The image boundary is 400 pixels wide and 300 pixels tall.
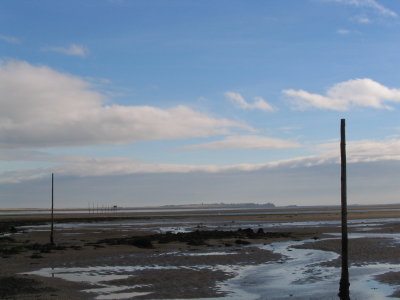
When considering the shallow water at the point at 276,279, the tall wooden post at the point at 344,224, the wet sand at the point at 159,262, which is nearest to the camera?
the tall wooden post at the point at 344,224

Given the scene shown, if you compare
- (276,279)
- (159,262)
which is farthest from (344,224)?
(159,262)

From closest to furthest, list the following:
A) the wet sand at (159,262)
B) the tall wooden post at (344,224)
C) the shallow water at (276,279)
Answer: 1. the tall wooden post at (344,224)
2. the shallow water at (276,279)
3. the wet sand at (159,262)

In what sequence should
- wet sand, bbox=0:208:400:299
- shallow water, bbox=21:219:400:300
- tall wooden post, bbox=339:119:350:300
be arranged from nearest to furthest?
1. tall wooden post, bbox=339:119:350:300
2. shallow water, bbox=21:219:400:300
3. wet sand, bbox=0:208:400:299

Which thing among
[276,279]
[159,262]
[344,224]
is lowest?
[159,262]

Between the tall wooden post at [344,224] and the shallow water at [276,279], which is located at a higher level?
the tall wooden post at [344,224]

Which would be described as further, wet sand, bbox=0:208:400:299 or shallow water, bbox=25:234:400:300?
wet sand, bbox=0:208:400:299

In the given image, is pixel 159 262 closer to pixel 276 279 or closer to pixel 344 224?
pixel 276 279

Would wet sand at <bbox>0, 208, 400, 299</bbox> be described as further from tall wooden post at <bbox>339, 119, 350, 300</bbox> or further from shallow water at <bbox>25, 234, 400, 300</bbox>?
tall wooden post at <bbox>339, 119, 350, 300</bbox>

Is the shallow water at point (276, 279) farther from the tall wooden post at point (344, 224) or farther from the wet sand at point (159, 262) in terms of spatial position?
the tall wooden post at point (344, 224)

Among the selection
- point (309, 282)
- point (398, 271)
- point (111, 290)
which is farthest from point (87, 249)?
point (398, 271)

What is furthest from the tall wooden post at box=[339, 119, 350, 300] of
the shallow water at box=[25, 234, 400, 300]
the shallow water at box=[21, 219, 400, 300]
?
the shallow water at box=[25, 234, 400, 300]

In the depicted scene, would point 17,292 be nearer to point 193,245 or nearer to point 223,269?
point 223,269

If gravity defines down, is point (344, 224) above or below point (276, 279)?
above

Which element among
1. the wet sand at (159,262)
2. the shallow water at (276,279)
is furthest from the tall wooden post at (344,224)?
the wet sand at (159,262)
